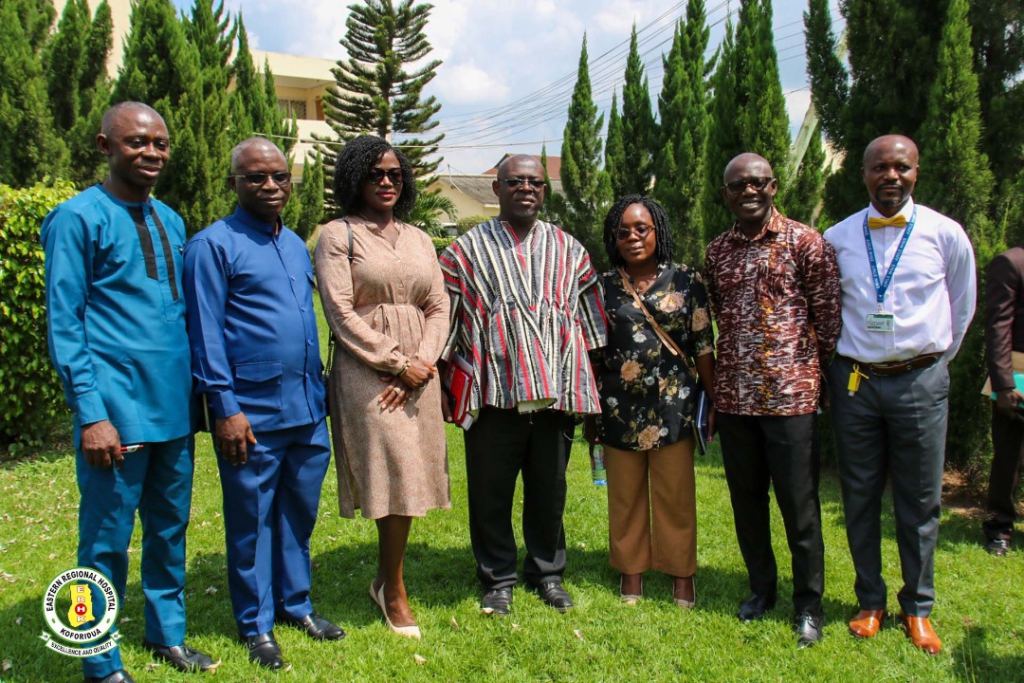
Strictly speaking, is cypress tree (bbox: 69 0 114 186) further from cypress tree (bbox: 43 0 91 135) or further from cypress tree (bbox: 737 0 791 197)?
cypress tree (bbox: 737 0 791 197)

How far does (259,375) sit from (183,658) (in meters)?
1.20

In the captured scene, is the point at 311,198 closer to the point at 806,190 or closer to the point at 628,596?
the point at 806,190

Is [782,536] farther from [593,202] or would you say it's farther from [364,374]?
[593,202]

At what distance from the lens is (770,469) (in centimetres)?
366

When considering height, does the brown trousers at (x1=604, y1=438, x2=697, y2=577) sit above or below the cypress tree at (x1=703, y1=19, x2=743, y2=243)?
below

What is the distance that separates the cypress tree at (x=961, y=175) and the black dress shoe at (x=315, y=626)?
437cm

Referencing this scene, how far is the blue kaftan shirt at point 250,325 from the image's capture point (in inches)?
124

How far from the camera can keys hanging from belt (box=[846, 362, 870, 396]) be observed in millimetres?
3494

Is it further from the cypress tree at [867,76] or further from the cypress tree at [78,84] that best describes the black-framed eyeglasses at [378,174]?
the cypress tree at [78,84]

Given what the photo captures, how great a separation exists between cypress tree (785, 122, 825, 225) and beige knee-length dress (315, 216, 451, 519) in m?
5.77

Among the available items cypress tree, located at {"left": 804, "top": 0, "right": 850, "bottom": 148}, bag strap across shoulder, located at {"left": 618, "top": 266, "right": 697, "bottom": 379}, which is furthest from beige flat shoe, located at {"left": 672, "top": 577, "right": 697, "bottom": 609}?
cypress tree, located at {"left": 804, "top": 0, "right": 850, "bottom": 148}

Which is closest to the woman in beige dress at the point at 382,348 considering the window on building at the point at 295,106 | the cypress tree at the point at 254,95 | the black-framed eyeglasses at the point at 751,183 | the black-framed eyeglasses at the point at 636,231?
the black-framed eyeglasses at the point at 636,231

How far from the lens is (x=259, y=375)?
326cm

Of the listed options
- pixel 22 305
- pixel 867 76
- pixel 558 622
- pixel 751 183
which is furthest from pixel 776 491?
pixel 22 305
